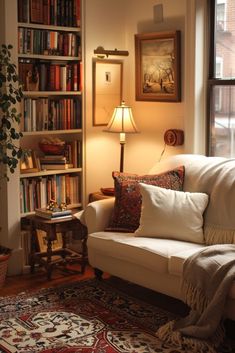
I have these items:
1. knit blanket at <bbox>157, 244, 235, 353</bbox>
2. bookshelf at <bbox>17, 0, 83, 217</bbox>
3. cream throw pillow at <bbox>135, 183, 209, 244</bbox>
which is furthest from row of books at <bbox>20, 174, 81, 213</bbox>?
knit blanket at <bbox>157, 244, 235, 353</bbox>

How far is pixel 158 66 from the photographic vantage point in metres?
4.98

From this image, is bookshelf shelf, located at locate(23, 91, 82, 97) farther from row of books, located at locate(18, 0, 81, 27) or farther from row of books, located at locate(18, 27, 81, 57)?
row of books, located at locate(18, 0, 81, 27)

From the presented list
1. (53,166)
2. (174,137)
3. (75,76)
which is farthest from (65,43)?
(174,137)

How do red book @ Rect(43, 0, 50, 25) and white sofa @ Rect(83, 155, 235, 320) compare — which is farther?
red book @ Rect(43, 0, 50, 25)

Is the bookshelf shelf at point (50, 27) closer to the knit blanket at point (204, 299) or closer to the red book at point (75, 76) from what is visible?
the red book at point (75, 76)

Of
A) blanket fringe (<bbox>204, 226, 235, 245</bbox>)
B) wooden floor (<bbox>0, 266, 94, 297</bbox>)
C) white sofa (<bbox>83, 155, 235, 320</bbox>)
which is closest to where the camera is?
white sofa (<bbox>83, 155, 235, 320</bbox>)

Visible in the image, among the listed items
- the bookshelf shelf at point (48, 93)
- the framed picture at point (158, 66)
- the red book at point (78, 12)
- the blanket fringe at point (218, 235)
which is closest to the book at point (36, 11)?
the red book at point (78, 12)

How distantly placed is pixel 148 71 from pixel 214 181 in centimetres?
137

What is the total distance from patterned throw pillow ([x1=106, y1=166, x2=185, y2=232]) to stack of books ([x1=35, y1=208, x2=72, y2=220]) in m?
0.46

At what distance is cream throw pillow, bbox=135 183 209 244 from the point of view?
159 inches

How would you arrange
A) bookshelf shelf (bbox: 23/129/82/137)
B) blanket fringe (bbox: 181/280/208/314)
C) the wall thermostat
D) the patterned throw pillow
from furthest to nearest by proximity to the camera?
the wall thermostat
bookshelf shelf (bbox: 23/129/82/137)
the patterned throw pillow
blanket fringe (bbox: 181/280/208/314)

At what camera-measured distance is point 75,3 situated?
491cm

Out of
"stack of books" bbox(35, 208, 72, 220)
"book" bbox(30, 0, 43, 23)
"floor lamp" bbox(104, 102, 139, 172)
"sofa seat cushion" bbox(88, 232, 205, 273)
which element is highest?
"book" bbox(30, 0, 43, 23)

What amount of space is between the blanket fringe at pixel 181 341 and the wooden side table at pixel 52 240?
134 centimetres
